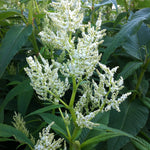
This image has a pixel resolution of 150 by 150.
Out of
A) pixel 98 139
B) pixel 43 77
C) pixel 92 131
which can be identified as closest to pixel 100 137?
pixel 98 139

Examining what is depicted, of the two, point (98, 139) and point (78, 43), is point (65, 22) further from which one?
point (98, 139)

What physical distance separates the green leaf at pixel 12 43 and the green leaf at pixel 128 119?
31.4 inches

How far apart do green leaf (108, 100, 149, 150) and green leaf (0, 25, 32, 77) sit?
797 millimetres

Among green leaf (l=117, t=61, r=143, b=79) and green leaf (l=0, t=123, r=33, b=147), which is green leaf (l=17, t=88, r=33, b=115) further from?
green leaf (l=117, t=61, r=143, b=79)

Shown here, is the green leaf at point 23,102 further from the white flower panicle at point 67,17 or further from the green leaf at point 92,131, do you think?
the white flower panicle at point 67,17

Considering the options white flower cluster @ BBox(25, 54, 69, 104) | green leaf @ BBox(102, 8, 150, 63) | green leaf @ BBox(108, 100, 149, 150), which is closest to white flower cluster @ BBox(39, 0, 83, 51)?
white flower cluster @ BBox(25, 54, 69, 104)

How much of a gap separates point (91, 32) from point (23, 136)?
0.65 metres

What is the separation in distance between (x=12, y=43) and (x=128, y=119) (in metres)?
0.96

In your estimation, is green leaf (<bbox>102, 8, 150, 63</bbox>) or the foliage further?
green leaf (<bbox>102, 8, 150, 63</bbox>)

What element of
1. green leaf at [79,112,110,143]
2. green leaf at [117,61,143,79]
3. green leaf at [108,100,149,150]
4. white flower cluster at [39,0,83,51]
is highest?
white flower cluster at [39,0,83,51]

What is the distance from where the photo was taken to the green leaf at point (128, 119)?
4.10ft

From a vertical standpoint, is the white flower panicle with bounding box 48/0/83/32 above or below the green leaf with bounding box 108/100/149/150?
above

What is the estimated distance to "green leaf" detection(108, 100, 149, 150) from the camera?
1251mm

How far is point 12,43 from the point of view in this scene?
4.53 ft
